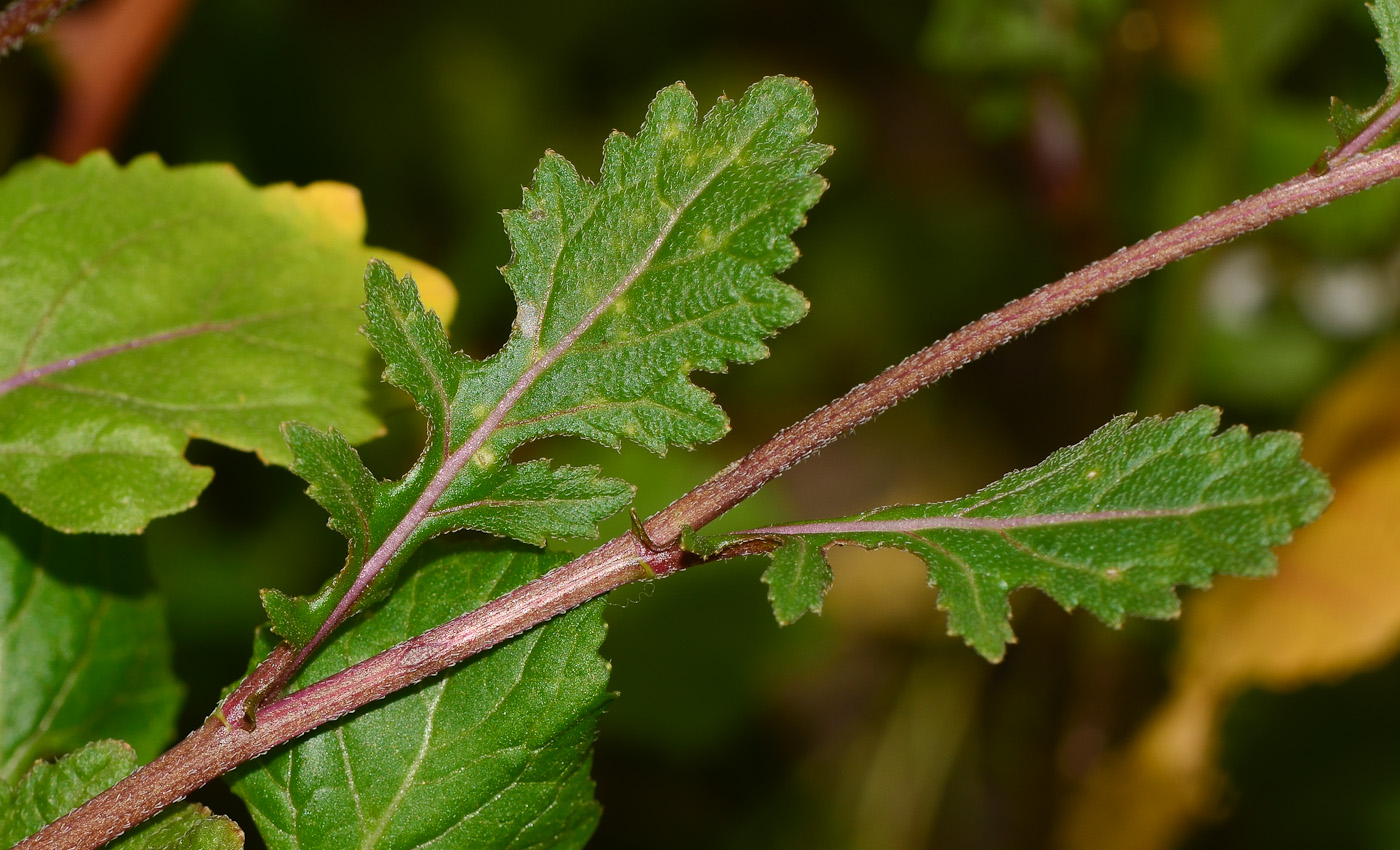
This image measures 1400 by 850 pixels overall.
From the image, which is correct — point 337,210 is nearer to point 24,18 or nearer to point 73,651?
point 24,18

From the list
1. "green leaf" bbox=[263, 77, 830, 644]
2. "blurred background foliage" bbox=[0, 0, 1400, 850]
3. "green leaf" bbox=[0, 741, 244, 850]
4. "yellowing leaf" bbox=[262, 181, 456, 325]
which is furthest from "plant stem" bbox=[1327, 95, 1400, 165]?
"blurred background foliage" bbox=[0, 0, 1400, 850]

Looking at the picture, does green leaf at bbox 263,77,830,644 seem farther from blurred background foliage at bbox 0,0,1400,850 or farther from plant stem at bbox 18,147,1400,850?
blurred background foliage at bbox 0,0,1400,850

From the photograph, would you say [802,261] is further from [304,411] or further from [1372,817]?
[304,411]

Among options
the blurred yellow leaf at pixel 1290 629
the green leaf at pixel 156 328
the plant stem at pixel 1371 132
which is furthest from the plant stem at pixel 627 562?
the blurred yellow leaf at pixel 1290 629

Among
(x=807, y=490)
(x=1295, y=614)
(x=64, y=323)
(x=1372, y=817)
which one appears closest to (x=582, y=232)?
(x=64, y=323)

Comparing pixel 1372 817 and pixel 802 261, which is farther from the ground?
pixel 802 261

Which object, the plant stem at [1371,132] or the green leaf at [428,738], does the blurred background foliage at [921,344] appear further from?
the plant stem at [1371,132]
